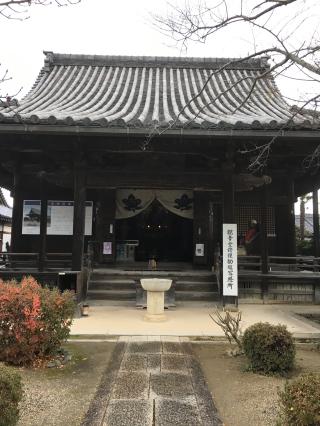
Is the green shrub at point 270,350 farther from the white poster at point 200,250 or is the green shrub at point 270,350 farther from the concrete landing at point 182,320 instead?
the white poster at point 200,250

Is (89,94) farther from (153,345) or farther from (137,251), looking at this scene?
(153,345)

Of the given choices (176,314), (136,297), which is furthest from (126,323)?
(136,297)

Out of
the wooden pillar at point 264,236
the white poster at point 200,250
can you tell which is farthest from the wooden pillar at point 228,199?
the white poster at point 200,250

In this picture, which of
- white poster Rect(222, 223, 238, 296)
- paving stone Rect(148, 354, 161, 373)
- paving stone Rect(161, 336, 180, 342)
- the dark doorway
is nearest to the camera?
paving stone Rect(148, 354, 161, 373)

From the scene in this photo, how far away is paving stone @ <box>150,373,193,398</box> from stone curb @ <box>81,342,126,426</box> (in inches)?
19.4

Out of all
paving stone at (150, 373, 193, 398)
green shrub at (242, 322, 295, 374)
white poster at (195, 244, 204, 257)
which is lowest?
paving stone at (150, 373, 193, 398)

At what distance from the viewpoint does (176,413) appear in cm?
406

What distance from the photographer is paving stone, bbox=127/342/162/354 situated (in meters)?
6.36

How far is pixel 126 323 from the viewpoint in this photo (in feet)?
27.8

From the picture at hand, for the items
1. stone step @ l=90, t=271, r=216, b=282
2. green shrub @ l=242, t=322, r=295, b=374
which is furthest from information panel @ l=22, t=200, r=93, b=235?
green shrub @ l=242, t=322, r=295, b=374

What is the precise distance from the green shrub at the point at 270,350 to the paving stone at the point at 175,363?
2.88 feet

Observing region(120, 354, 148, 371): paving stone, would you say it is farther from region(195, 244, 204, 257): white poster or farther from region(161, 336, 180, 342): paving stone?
region(195, 244, 204, 257): white poster

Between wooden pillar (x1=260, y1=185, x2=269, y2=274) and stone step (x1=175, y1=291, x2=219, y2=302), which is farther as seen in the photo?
wooden pillar (x1=260, y1=185, x2=269, y2=274)

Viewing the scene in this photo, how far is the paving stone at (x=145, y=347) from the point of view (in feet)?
20.9
